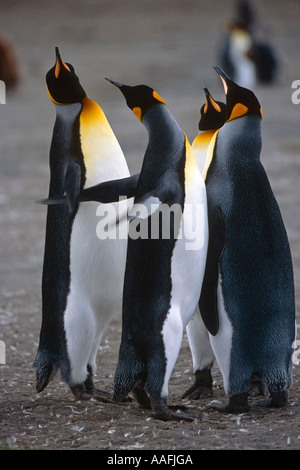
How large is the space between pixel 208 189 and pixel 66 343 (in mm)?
849

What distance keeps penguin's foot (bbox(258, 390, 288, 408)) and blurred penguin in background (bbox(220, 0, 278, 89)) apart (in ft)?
39.4

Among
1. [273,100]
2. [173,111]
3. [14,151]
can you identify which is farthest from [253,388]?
[273,100]

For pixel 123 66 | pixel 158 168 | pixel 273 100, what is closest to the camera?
pixel 158 168

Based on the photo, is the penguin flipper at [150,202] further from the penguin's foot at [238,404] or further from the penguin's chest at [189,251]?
the penguin's foot at [238,404]

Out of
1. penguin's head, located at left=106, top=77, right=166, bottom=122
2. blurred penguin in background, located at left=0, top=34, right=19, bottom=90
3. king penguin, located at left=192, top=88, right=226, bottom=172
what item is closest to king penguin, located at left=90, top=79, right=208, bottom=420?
penguin's head, located at left=106, top=77, right=166, bottom=122

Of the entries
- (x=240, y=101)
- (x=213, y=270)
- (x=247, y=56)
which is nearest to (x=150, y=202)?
(x=213, y=270)

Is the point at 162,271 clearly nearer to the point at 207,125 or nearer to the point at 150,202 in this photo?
the point at 150,202

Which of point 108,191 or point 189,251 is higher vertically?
point 108,191

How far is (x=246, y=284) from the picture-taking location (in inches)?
126

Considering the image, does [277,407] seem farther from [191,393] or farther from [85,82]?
[85,82]

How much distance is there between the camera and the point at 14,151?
36.6 feet

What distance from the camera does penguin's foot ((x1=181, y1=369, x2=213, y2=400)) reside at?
3551 mm

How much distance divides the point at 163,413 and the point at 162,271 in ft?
1.74

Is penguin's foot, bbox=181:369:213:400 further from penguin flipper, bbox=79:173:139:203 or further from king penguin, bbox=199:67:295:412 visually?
penguin flipper, bbox=79:173:139:203
